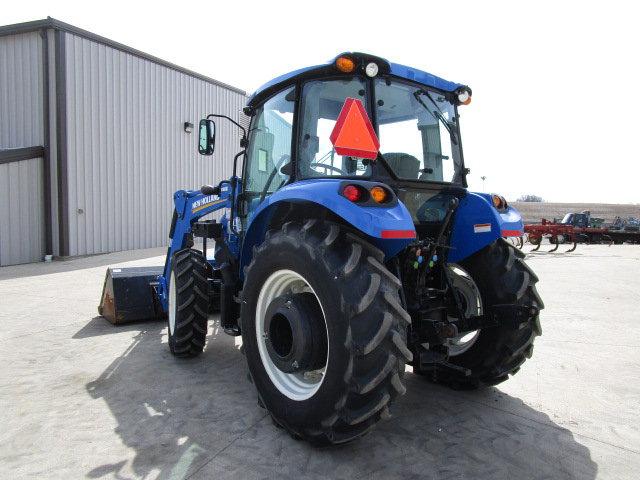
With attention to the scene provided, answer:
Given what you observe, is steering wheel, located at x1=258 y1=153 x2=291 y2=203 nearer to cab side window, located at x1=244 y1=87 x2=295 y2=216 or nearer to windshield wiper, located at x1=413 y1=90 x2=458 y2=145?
cab side window, located at x1=244 y1=87 x2=295 y2=216

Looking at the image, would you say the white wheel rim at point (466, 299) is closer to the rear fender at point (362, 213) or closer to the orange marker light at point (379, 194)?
the rear fender at point (362, 213)

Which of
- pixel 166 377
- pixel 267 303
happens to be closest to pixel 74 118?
pixel 166 377

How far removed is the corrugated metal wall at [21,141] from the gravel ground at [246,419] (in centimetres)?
834

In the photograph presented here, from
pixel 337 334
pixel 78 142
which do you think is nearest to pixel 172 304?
pixel 337 334

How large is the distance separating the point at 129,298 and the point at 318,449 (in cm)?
376

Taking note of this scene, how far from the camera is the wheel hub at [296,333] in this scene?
2.53 meters

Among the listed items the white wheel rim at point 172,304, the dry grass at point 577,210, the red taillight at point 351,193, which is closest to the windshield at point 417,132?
the red taillight at point 351,193

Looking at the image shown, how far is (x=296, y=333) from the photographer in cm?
254

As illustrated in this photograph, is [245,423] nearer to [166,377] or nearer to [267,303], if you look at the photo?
[267,303]

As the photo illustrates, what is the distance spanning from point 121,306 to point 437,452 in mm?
4194

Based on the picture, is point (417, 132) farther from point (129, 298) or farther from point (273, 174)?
point (129, 298)

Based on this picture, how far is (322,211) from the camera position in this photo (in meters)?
2.77

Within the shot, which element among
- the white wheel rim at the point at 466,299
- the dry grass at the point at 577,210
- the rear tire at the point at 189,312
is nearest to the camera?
the white wheel rim at the point at 466,299

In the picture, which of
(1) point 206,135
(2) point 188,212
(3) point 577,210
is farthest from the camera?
(3) point 577,210
